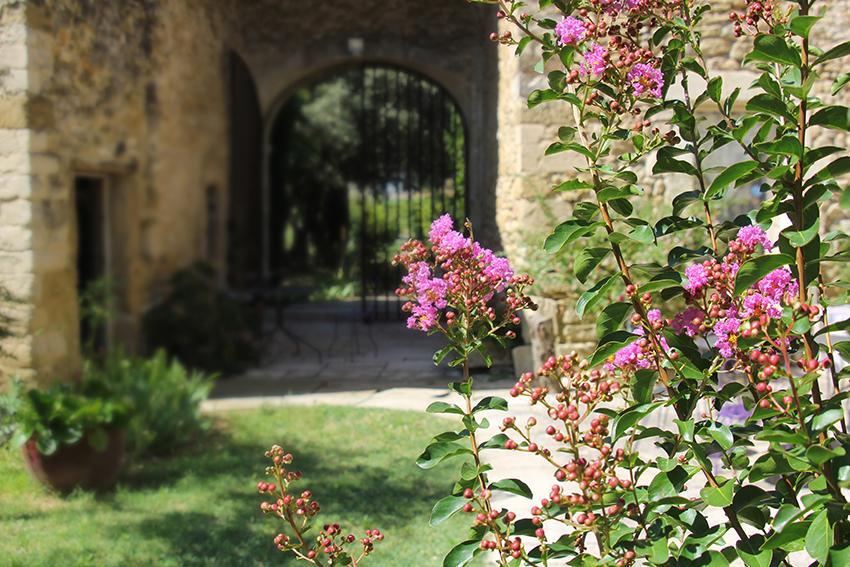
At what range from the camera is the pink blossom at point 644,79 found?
1.69 metres

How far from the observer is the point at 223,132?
935cm

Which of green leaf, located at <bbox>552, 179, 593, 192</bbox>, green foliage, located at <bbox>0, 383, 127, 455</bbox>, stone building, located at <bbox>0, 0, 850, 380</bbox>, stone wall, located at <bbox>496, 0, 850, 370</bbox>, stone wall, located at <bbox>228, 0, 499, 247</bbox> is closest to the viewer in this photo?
green leaf, located at <bbox>552, 179, 593, 192</bbox>

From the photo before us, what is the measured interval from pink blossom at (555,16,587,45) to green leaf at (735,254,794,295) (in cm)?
56

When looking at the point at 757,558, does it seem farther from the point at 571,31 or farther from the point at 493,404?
the point at 571,31

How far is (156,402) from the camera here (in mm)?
5453

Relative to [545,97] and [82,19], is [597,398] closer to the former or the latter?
[545,97]

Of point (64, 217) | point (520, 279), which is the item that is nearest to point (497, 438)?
point (520, 279)

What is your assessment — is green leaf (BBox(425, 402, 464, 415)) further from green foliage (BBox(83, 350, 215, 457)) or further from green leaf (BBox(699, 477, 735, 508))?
green foliage (BBox(83, 350, 215, 457))

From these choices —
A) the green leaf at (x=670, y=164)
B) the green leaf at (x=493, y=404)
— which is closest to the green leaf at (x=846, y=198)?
the green leaf at (x=670, y=164)

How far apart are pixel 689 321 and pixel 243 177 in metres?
8.47

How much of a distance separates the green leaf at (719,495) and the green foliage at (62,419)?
3.52 meters

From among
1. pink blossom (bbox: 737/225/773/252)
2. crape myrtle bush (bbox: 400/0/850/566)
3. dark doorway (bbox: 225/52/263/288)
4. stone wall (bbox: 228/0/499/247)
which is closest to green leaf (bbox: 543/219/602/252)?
crape myrtle bush (bbox: 400/0/850/566)

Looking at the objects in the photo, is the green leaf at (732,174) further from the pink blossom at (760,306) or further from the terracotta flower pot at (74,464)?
the terracotta flower pot at (74,464)

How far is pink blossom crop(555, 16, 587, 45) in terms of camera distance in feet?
5.74
